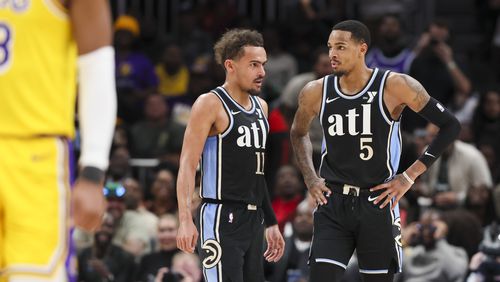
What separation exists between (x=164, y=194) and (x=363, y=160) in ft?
19.1

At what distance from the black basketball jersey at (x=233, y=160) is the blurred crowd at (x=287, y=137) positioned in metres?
3.68

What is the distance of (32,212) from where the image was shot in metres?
4.25

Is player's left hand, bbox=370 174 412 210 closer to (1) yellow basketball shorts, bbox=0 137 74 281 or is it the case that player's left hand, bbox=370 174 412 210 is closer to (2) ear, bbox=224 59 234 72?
(2) ear, bbox=224 59 234 72

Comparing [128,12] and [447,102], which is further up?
[128,12]

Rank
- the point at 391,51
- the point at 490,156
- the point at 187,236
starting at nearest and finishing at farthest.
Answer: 1. the point at 187,236
2. the point at 490,156
3. the point at 391,51

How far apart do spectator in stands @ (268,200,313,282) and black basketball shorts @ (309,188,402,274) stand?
3833 millimetres

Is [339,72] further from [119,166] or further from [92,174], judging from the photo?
[119,166]

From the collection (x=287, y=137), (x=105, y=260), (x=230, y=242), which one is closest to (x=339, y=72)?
(x=230, y=242)

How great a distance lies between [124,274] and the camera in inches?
476

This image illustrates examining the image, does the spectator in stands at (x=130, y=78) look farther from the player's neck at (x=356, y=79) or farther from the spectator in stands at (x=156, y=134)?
the player's neck at (x=356, y=79)

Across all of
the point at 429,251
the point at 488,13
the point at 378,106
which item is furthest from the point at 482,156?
the point at 378,106

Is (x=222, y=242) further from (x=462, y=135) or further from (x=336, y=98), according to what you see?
(x=462, y=135)

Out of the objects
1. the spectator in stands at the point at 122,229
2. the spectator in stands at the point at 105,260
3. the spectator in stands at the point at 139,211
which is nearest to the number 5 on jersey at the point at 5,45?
the spectator in stands at the point at 105,260

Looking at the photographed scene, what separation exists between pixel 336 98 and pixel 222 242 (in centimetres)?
135
